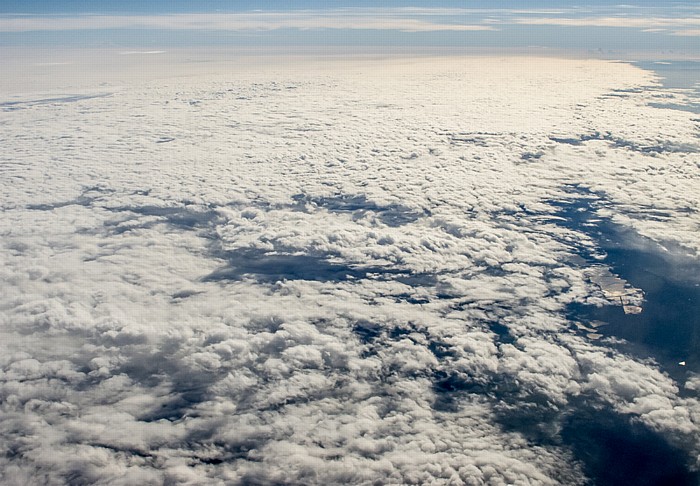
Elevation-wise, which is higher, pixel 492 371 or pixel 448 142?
pixel 448 142

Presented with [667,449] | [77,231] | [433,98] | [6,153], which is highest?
[433,98]

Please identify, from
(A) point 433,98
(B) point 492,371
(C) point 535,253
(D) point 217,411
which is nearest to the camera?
(D) point 217,411

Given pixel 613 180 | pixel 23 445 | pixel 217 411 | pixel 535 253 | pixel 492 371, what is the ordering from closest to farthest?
pixel 23 445
pixel 217 411
pixel 492 371
pixel 535 253
pixel 613 180

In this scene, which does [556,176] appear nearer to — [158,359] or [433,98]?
[158,359]

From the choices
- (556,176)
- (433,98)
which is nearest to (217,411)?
(556,176)

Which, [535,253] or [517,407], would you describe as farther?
[535,253]

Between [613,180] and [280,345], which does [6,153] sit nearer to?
[280,345]

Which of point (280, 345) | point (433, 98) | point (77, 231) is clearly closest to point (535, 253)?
point (280, 345)

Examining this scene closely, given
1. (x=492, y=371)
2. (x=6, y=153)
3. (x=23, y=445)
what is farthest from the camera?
(x=6, y=153)

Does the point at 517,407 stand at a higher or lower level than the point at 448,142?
lower
